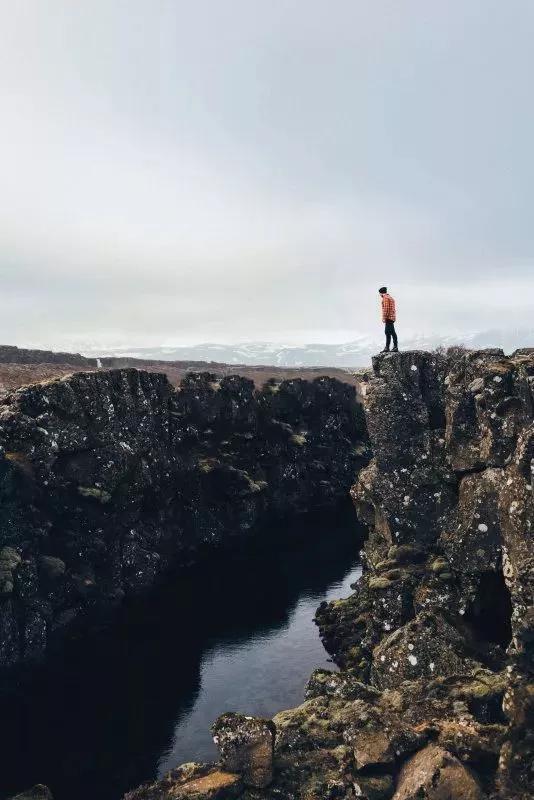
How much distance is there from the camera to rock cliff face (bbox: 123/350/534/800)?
22531mm

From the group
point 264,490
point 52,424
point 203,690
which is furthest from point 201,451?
point 203,690

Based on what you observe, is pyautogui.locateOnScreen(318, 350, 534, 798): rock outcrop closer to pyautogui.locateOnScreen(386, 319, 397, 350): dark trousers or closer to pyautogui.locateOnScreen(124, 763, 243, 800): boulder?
pyautogui.locateOnScreen(386, 319, 397, 350): dark trousers

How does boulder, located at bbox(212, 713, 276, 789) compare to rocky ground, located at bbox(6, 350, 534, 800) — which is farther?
boulder, located at bbox(212, 713, 276, 789)

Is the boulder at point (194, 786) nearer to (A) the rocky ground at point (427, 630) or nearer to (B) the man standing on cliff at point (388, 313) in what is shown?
(A) the rocky ground at point (427, 630)

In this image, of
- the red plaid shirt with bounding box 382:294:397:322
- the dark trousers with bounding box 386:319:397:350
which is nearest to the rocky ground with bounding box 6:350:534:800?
the dark trousers with bounding box 386:319:397:350

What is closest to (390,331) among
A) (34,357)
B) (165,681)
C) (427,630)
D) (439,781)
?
(427,630)

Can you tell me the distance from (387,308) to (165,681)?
31615 millimetres

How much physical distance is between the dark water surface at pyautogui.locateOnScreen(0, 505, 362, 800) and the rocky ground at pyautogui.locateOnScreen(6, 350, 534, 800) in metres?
4.21

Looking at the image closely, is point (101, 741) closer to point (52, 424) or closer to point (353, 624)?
point (353, 624)

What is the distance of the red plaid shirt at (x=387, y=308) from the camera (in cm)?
4331

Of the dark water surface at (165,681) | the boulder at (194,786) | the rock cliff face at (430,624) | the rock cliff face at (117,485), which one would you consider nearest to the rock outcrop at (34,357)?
the rock cliff face at (117,485)

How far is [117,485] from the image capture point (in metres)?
59.1

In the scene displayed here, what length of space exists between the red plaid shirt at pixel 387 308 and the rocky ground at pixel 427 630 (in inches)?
128

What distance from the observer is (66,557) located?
53844 millimetres
